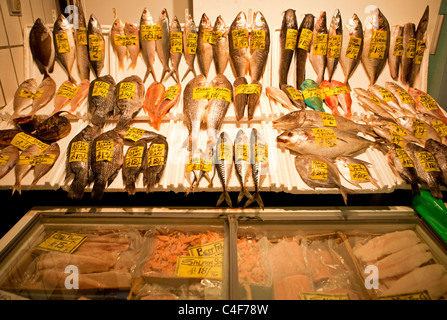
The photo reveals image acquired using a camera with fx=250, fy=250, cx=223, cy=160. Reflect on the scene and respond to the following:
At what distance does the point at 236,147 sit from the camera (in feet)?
6.04

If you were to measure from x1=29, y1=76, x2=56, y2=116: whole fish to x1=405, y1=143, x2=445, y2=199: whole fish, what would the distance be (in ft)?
10.2

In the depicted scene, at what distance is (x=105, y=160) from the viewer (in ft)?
5.73

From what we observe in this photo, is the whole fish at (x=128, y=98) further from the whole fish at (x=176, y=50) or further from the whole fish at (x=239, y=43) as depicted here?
the whole fish at (x=239, y=43)

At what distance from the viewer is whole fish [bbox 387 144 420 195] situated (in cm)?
171

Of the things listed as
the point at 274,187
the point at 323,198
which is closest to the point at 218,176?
the point at 274,187

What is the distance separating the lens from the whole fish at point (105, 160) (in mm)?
1672

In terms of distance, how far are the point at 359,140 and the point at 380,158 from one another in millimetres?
201

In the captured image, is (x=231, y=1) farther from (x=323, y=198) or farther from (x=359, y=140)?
(x=323, y=198)

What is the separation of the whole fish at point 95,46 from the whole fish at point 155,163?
1154 millimetres

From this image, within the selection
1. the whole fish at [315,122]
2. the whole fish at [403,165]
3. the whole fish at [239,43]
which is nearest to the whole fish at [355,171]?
the whole fish at [403,165]

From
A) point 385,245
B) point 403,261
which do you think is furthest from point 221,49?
point 403,261

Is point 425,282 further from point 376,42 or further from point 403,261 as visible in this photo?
point 376,42

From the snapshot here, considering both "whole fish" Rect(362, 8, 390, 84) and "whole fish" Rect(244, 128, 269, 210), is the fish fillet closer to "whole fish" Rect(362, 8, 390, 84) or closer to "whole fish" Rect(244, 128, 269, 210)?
"whole fish" Rect(244, 128, 269, 210)

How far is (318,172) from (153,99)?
4.91ft
